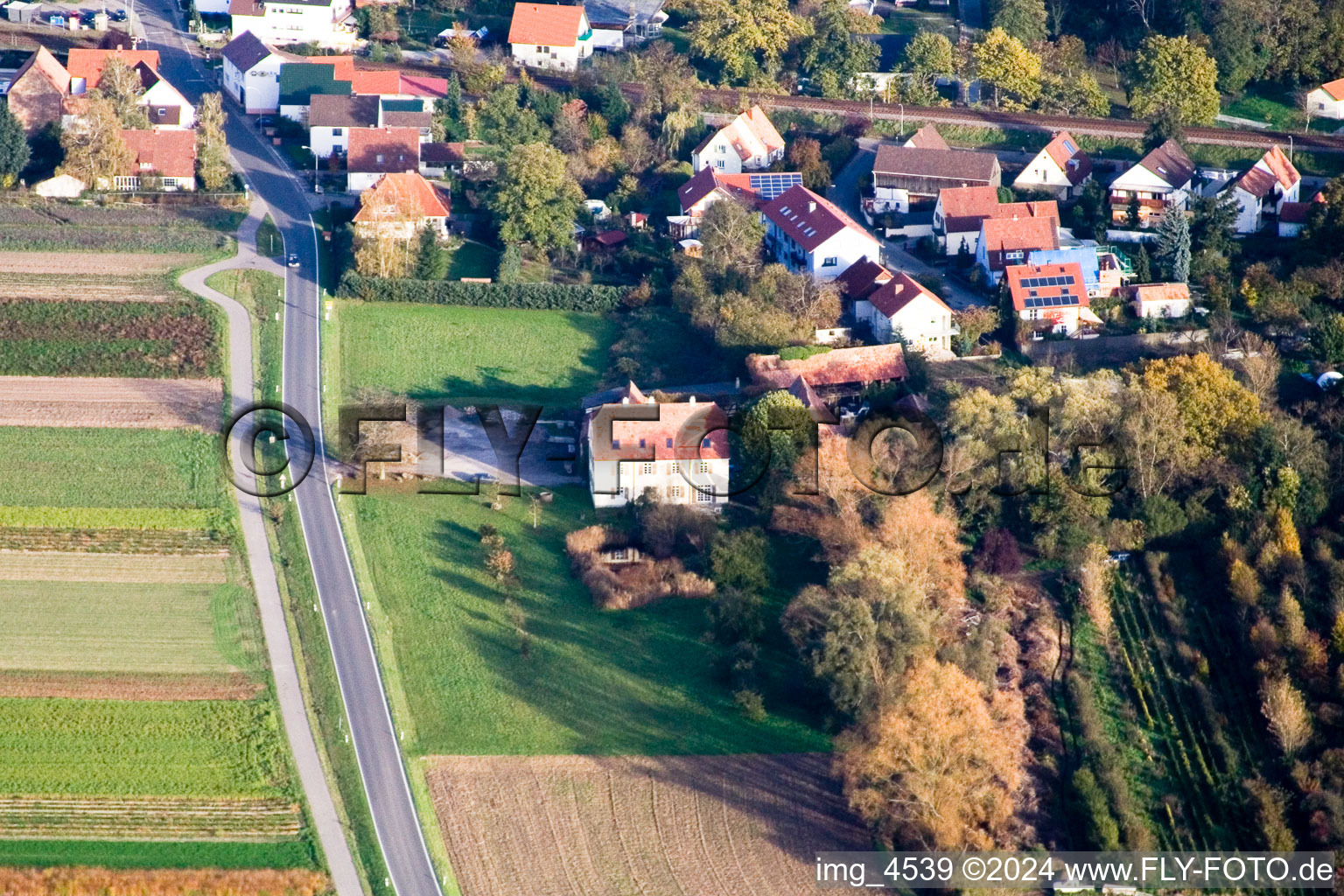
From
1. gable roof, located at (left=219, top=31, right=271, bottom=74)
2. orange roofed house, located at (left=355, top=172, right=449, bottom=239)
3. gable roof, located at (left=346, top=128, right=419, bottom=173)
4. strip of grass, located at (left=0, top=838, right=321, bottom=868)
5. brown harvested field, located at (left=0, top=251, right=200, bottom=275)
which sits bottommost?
strip of grass, located at (left=0, top=838, right=321, bottom=868)

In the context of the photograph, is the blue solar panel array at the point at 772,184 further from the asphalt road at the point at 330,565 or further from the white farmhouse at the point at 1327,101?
the white farmhouse at the point at 1327,101

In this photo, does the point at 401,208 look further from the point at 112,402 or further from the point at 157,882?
the point at 157,882

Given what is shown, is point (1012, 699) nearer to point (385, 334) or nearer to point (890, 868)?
point (890, 868)

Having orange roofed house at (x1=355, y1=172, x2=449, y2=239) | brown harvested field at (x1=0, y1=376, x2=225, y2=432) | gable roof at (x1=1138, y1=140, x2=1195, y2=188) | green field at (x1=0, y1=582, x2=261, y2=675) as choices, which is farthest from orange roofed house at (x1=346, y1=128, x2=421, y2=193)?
gable roof at (x1=1138, y1=140, x2=1195, y2=188)

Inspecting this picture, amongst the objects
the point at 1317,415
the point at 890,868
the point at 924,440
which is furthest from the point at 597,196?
the point at 890,868

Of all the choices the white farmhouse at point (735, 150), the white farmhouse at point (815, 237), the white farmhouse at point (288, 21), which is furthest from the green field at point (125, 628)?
the white farmhouse at point (288, 21)

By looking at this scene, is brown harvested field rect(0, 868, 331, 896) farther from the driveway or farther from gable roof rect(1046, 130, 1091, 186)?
gable roof rect(1046, 130, 1091, 186)
